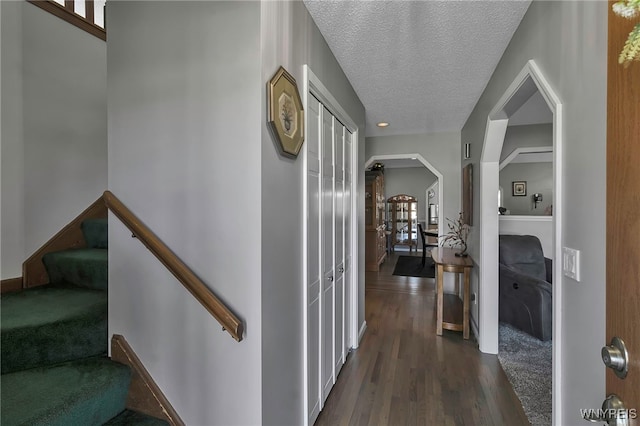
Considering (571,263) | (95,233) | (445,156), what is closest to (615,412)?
(571,263)

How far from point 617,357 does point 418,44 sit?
6.67 ft

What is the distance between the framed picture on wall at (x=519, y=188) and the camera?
7.41m

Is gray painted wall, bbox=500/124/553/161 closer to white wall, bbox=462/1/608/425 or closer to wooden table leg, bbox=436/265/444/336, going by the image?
wooden table leg, bbox=436/265/444/336

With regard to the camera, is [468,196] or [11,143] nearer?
[11,143]

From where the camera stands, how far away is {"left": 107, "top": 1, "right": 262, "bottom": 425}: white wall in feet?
4.06

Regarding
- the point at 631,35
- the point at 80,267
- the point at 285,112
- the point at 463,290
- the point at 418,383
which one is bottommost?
the point at 418,383

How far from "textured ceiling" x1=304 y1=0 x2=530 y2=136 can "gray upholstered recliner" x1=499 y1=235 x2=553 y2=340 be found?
1921 millimetres

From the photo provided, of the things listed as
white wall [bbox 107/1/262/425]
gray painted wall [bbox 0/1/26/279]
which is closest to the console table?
white wall [bbox 107/1/262/425]

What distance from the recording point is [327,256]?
2133mm

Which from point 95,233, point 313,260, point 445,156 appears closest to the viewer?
point 313,260

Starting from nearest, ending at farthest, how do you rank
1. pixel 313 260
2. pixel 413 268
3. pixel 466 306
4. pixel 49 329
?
pixel 49 329 → pixel 313 260 → pixel 466 306 → pixel 413 268

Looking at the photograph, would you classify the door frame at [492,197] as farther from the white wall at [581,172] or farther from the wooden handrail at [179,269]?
the wooden handrail at [179,269]

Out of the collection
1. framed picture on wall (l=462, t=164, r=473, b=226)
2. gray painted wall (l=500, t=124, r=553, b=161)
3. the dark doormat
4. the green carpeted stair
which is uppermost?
gray painted wall (l=500, t=124, r=553, b=161)

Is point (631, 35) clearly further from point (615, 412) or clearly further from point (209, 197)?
point (209, 197)
